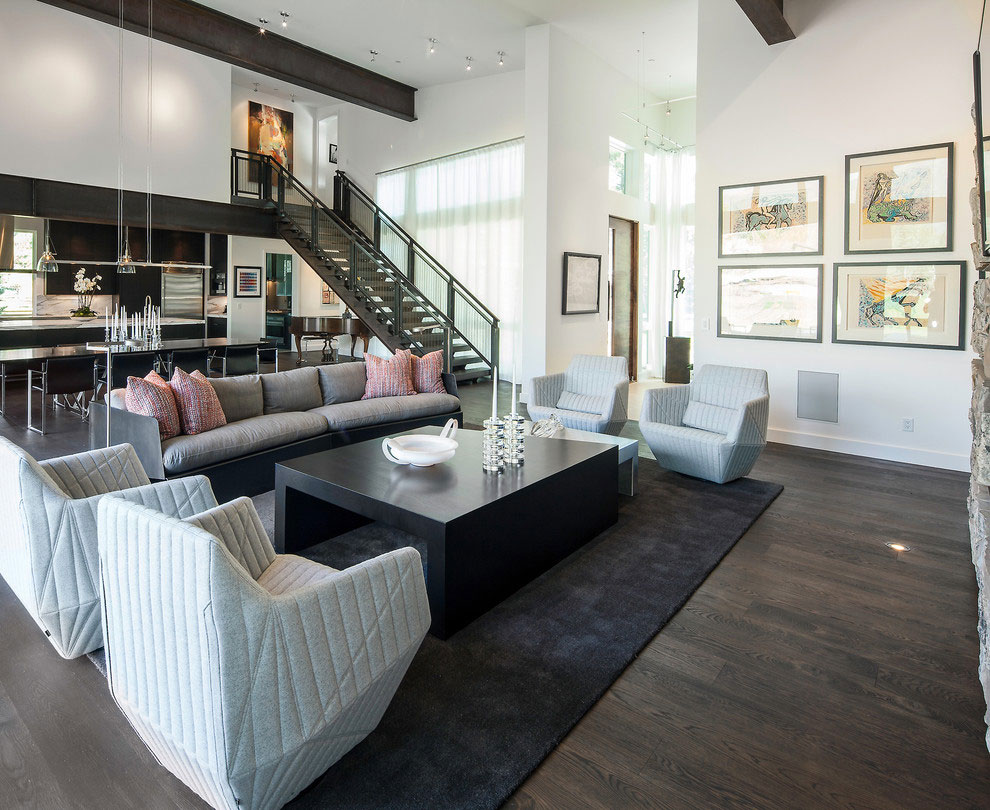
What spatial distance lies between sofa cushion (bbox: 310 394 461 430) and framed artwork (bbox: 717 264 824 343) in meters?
2.84

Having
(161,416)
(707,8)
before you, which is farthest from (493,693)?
(707,8)

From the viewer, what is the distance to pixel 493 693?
87.7 inches

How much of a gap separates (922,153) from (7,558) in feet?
21.3

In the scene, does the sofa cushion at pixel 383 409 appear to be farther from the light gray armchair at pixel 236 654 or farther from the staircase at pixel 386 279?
the staircase at pixel 386 279

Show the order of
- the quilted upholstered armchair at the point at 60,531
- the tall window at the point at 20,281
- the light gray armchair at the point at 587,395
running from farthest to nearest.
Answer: the tall window at the point at 20,281, the light gray armchair at the point at 587,395, the quilted upholstered armchair at the point at 60,531

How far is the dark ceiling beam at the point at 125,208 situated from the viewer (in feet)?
27.7

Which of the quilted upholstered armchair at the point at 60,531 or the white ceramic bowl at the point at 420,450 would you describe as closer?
the quilted upholstered armchair at the point at 60,531

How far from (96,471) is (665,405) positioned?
12.3 ft

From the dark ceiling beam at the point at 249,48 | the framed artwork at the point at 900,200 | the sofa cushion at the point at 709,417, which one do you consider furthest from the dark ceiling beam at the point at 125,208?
the framed artwork at the point at 900,200

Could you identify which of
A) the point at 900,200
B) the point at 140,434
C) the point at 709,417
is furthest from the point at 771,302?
the point at 140,434

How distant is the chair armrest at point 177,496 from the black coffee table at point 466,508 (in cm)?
65

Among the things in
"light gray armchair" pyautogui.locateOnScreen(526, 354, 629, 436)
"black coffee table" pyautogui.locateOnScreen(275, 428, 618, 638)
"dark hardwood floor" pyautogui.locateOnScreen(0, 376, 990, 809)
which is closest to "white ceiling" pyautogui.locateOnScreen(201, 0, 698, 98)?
"light gray armchair" pyautogui.locateOnScreen(526, 354, 629, 436)

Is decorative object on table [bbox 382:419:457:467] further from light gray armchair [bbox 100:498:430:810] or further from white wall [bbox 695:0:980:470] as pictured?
white wall [bbox 695:0:980:470]

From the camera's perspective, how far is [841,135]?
5648 mm
